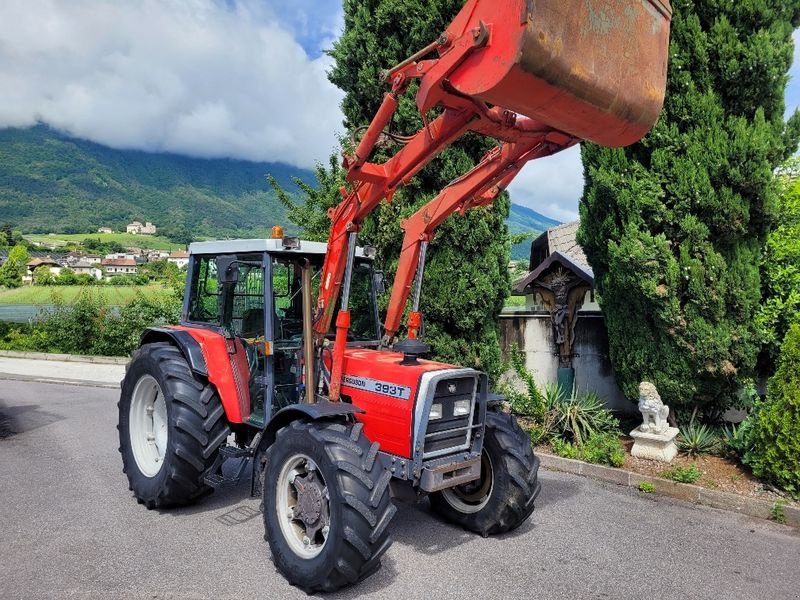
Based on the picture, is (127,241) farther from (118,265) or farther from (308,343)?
(308,343)

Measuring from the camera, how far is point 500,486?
14.4 ft

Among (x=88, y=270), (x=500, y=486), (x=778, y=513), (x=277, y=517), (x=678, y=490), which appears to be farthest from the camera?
(x=88, y=270)

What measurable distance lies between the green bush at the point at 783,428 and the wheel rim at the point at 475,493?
10.6ft

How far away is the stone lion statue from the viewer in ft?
21.6

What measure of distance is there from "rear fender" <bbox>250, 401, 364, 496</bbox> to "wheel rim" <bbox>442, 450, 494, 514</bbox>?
128 centimetres

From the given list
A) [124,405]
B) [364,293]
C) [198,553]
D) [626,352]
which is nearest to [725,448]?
[626,352]

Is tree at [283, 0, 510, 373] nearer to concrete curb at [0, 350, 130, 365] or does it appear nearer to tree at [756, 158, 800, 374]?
tree at [756, 158, 800, 374]

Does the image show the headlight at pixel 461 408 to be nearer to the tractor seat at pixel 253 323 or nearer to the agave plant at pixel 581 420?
the tractor seat at pixel 253 323

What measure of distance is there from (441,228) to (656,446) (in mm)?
4227

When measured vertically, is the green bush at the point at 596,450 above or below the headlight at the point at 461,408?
below

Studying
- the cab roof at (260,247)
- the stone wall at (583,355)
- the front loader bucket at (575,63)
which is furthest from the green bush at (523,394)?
the front loader bucket at (575,63)

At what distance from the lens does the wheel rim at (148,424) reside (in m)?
5.43

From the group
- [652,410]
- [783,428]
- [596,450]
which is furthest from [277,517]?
[783,428]

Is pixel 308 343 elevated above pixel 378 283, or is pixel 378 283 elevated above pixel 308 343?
pixel 378 283
